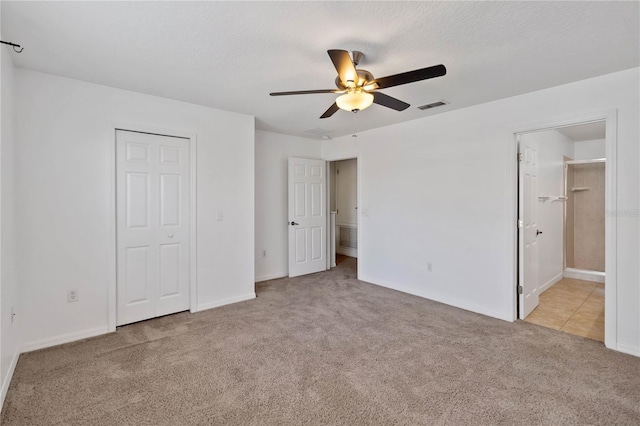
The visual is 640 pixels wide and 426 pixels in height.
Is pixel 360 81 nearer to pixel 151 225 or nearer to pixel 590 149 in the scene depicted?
pixel 151 225

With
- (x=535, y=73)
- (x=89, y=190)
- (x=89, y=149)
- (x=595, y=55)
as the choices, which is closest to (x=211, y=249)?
(x=89, y=190)

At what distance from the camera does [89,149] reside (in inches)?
116

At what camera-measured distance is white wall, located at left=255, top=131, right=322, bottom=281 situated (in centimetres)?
492

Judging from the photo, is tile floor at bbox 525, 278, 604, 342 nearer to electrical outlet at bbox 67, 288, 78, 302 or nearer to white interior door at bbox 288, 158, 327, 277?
white interior door at bbox 288, 158, 327, 277

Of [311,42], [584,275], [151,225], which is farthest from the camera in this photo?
[584,275]

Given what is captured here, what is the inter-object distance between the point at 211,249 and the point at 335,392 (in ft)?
7.67

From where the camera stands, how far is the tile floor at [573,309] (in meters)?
3.15

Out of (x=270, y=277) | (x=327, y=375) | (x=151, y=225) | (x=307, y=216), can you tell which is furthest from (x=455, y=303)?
(x=151, y=225)

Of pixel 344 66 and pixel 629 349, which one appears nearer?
pixel 344 66

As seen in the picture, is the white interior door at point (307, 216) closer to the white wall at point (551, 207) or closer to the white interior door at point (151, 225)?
the white interior door at point (151, 225)

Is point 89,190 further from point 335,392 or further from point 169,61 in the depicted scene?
point 335,392

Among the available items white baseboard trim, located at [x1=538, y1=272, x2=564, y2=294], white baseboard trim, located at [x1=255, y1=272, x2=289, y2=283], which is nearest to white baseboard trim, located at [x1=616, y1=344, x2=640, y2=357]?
white baseboard trim, located at [x1=538, y1=272, x2=564, y2=294]

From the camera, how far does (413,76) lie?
6.53 ft

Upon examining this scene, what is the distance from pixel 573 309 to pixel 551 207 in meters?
1.63
